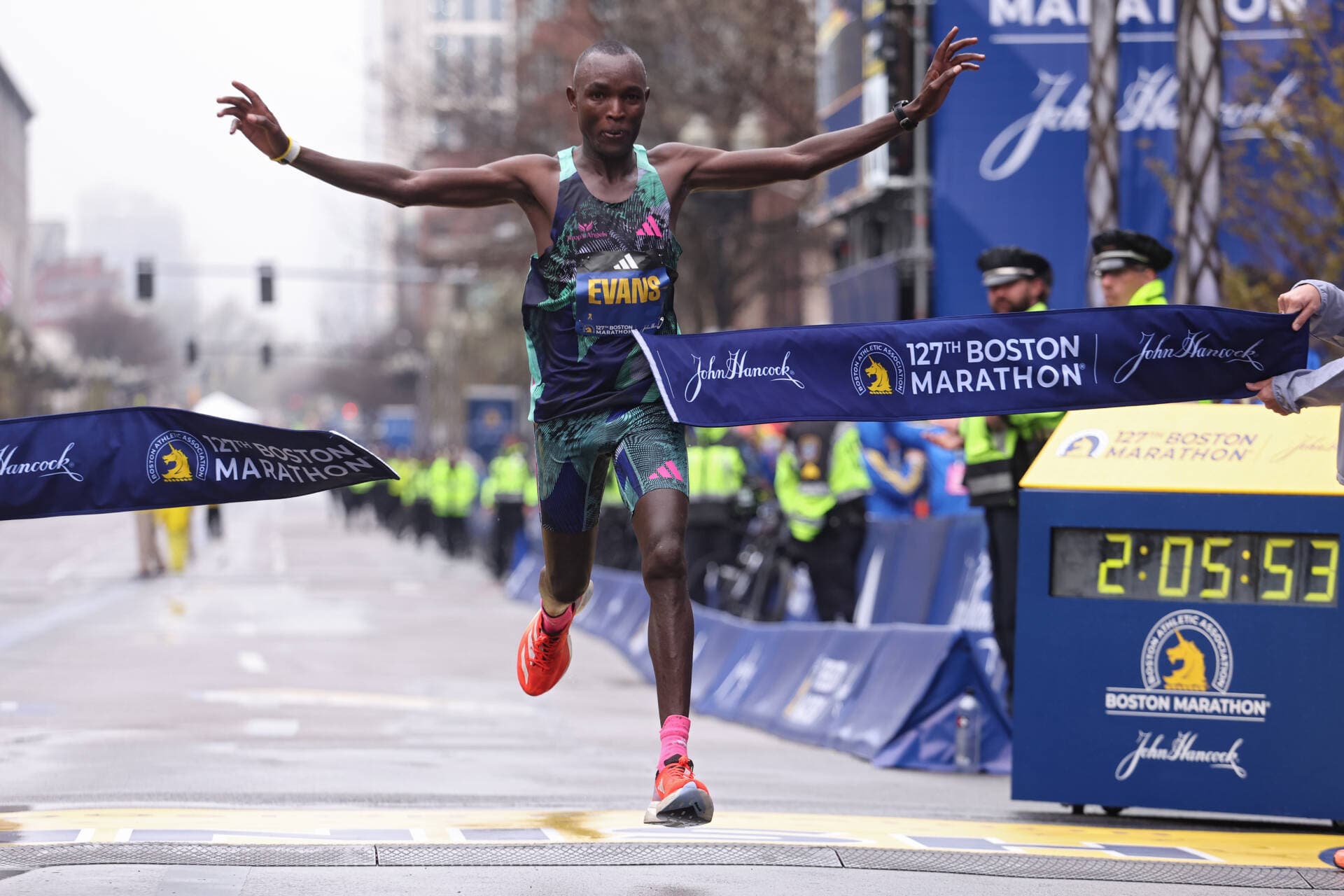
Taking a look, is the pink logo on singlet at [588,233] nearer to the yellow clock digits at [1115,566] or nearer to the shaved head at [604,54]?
the shaved head at [604,54]

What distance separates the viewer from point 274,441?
646cm

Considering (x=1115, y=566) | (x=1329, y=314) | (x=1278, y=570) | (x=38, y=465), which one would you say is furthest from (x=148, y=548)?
(x=1329, y=314)

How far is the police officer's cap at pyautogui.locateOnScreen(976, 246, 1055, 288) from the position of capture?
9086mm

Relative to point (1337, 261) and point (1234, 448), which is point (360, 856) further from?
point (1337, 261)

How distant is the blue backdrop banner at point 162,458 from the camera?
644 centimetres

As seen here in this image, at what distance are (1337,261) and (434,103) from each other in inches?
1122

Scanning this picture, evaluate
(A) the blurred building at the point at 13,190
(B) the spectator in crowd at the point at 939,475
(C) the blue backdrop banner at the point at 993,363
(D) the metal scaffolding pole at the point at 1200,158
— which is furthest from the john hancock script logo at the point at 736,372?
(A) the blurred building at the point at 13,190

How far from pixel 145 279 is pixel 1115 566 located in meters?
45.1

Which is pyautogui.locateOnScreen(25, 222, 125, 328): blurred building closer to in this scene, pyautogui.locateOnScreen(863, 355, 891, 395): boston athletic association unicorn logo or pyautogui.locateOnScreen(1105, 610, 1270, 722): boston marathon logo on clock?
pyautogui.locateOnScreen(1105, 610, 1270, 722): boston marathon logo on clock

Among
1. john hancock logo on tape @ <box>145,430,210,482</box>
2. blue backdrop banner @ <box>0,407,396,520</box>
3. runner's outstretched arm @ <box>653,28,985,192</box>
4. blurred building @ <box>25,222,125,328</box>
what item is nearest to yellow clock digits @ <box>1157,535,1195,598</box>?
runner's outstretched arm @ <box>653,28,985,192</box>

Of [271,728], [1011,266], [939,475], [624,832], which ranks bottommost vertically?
[271,728]

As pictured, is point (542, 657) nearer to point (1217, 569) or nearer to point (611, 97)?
point (611, 97)

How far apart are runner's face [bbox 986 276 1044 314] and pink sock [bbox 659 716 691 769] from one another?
3.94 m

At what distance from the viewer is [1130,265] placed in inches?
335
